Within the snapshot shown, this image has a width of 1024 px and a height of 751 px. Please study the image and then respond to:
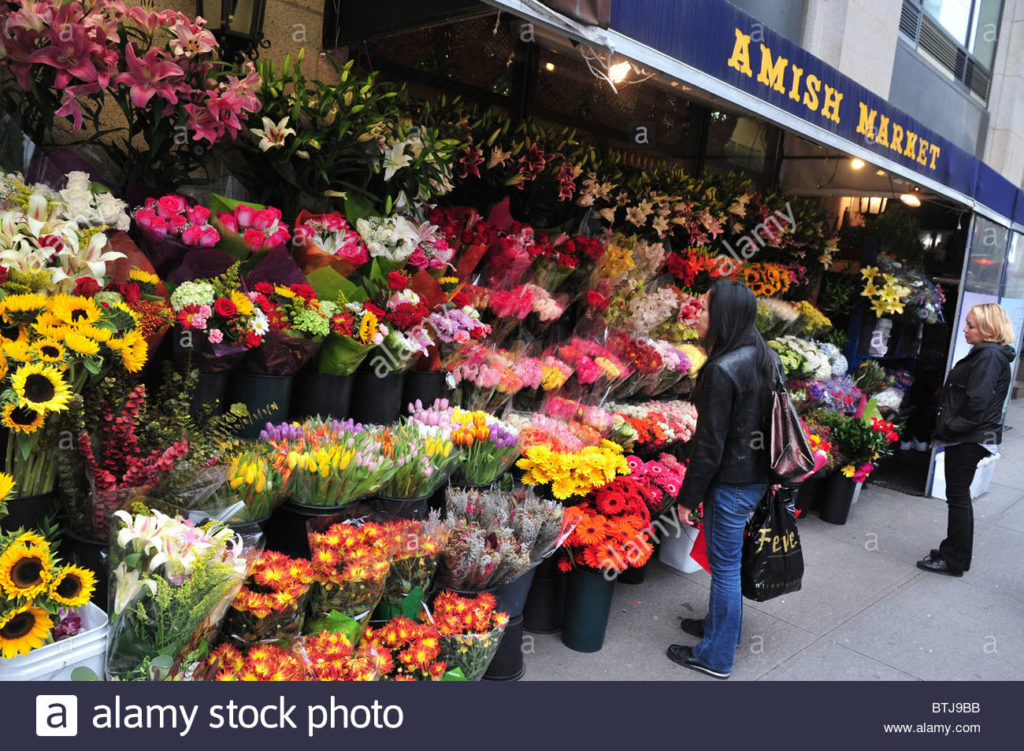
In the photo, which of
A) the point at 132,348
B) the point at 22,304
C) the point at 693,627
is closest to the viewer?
the point at 22,304

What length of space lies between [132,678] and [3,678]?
30cm

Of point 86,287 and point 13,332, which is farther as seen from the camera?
point 86,287

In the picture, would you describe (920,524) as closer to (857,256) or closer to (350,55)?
(857,256)

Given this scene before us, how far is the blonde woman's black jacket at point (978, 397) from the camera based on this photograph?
17.2ft

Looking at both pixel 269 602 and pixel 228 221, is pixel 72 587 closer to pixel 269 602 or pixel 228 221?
pixel 269 602

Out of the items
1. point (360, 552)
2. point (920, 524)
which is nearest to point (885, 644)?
point (920, 524)

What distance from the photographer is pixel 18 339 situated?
2.21m

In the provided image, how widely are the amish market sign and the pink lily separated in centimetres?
236

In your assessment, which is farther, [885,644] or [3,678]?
[885,644]

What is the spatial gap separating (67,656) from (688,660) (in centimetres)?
282

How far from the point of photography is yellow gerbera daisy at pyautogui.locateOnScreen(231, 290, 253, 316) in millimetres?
2770

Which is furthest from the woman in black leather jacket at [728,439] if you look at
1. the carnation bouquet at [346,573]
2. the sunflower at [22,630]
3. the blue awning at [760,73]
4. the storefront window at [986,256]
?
the storefront window at [986,256]

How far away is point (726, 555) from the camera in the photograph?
367cm

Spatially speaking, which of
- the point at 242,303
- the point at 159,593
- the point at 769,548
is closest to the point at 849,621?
the point at 769,548
